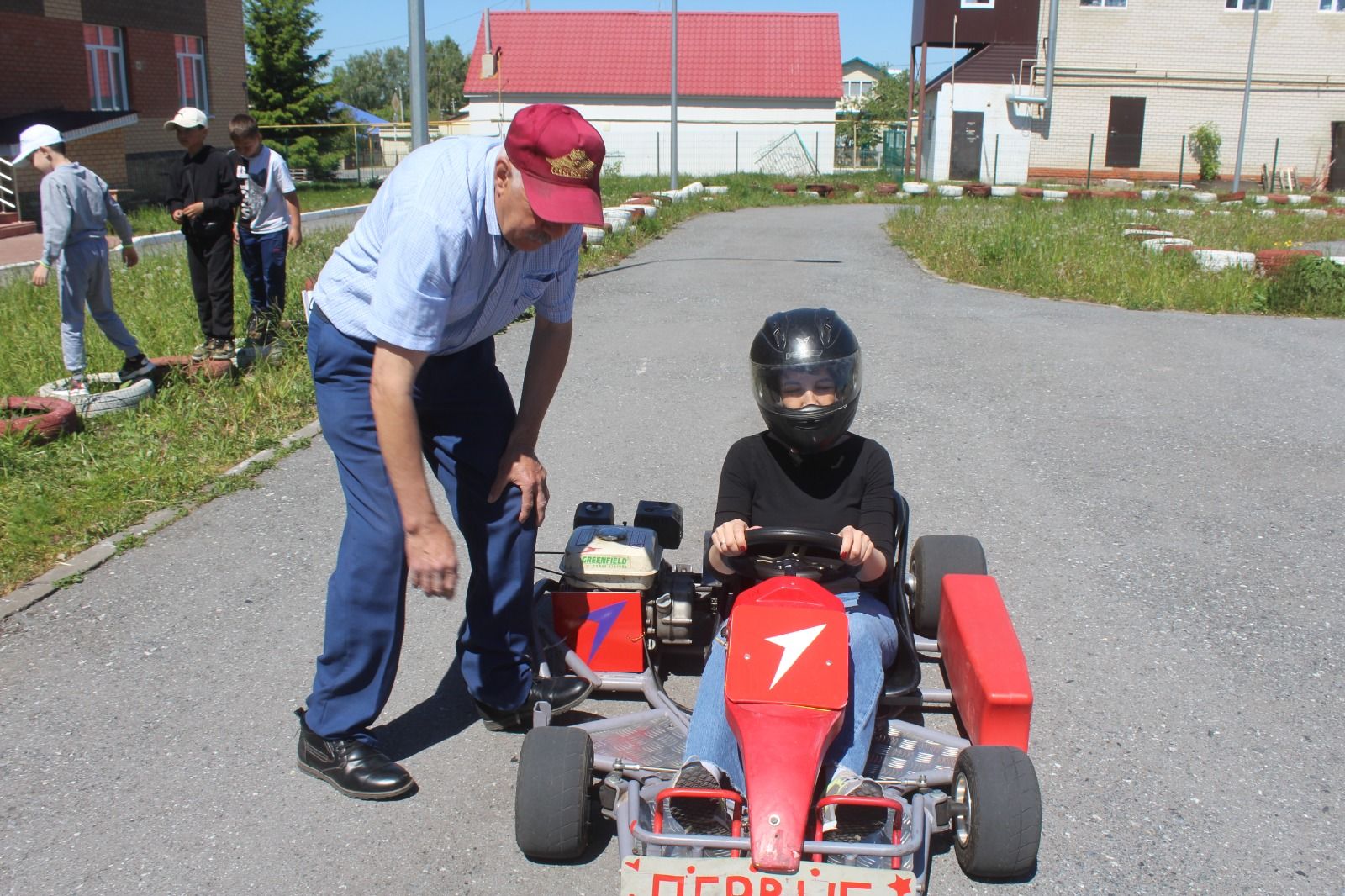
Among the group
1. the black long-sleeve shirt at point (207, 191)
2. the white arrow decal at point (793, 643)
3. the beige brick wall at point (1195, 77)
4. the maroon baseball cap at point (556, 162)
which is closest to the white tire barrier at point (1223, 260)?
the black long-sleeve shirt at point (207, 191)

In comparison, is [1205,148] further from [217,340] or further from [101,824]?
[101,824]

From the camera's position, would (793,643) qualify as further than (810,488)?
No

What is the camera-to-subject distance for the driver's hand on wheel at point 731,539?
3246 millimetres

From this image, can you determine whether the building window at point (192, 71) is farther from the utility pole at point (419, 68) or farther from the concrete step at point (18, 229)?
the utility pole at point (419, 68)

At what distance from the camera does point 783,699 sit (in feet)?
9.27

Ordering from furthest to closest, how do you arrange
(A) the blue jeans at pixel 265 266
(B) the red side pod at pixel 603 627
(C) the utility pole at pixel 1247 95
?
(C) the utility pole at pixel 1247 95
(A) the blue jeans at pixel 265 266
(B) the red side pod at pixel 603 627

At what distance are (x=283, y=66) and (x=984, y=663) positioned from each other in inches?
1594

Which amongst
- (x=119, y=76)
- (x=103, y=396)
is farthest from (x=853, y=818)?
(x=119, y=76)

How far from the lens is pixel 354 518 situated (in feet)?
9.96

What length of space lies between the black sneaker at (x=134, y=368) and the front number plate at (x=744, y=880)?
6050mm

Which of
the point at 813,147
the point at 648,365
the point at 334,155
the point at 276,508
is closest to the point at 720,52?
the point at 813,147

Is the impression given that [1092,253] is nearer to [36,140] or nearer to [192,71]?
[36,140]

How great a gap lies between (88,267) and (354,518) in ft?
17.8

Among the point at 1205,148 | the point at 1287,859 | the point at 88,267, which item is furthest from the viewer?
the point at 1205,148
